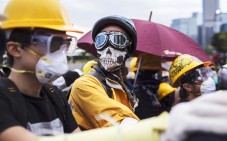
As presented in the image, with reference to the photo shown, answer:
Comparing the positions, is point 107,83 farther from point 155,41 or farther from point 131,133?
point 155,41

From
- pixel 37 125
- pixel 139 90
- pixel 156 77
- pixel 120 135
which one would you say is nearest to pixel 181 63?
pixel 139 90

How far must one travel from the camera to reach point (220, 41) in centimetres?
3744

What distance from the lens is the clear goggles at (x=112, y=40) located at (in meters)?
2.98

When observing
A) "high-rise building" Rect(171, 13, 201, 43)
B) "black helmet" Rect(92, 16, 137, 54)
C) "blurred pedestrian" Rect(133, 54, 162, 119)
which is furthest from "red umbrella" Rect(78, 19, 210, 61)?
"high-rise building" Rect(171, 13, 201, 43)

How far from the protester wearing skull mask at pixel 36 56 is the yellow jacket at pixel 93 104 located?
1.30ft

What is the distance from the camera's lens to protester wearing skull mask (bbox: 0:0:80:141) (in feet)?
6.61

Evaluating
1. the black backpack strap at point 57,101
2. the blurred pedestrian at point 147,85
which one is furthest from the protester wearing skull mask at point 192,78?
the black backpack strap at point 57,101

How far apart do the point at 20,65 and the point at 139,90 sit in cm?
266

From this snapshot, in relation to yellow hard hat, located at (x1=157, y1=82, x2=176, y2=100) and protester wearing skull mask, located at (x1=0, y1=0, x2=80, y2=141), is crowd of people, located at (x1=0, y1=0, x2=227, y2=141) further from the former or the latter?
yellow hard hat, located at (x1=157, y1=82, x2=176, y2=100)

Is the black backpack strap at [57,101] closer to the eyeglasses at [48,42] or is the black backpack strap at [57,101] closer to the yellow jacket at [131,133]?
the eyeglasses at [48,42]

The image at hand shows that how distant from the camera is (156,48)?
5.03 m

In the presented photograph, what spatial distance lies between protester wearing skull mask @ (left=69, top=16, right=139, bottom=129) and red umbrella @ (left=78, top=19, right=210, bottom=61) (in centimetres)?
168

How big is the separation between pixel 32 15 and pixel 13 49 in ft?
0.67

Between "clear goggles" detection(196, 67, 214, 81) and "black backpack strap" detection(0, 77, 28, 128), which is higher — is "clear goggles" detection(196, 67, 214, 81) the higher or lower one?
the lower one
